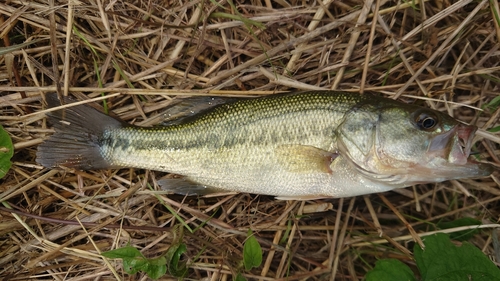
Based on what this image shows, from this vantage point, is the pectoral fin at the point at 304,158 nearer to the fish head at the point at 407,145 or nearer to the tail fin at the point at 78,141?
the fish head at the point at 407,145

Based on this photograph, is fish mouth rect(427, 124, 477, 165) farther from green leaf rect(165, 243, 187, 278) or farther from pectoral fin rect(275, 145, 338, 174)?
green leaf rect(165, 243, 187, 278)

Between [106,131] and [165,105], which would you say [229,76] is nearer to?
[165,105]

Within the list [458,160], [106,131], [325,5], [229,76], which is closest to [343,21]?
[325,5]

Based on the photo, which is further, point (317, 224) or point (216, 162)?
point (317, 224)

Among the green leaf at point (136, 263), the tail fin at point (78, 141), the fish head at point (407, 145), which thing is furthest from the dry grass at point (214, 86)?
the fish head at point (407, 145)

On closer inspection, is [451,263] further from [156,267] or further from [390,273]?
[156,267]

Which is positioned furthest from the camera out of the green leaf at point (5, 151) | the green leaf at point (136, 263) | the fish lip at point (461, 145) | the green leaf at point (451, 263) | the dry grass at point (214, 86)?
the dry grass at point (214, 86)
